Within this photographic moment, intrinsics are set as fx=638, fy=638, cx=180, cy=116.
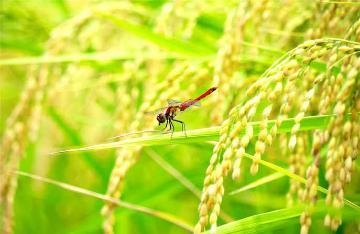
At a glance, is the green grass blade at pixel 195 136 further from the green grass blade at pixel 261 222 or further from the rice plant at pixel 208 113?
the green grass blade at pixel 261 222

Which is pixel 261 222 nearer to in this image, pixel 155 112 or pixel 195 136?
pixel 195 136

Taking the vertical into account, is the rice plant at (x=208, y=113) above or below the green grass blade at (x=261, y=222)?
above

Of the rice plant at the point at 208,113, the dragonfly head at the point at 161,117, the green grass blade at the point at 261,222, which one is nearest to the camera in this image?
the rice plant at the point at 208,113

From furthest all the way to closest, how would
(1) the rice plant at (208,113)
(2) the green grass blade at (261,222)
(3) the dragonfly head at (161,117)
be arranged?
(3) the dragonfly head at (161,117) < (2) the green grass blade at (261,222) < (1) the rice plant at (208,113)

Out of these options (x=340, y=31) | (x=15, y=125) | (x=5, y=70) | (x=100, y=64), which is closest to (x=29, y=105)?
(x=15, y=125)

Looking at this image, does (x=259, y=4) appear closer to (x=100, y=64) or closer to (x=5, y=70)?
(x=100, y=64)

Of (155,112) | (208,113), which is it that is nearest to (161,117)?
(155,112)

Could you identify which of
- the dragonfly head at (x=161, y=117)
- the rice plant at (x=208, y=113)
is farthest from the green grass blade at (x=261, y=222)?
the dragonfly head at (x=161, y=117)

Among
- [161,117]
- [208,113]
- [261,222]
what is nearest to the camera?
[261,222]

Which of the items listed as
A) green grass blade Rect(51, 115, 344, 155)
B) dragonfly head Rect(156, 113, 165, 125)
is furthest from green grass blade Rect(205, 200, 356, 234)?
dragonfly head Rect(156, 113, 165, 125)
